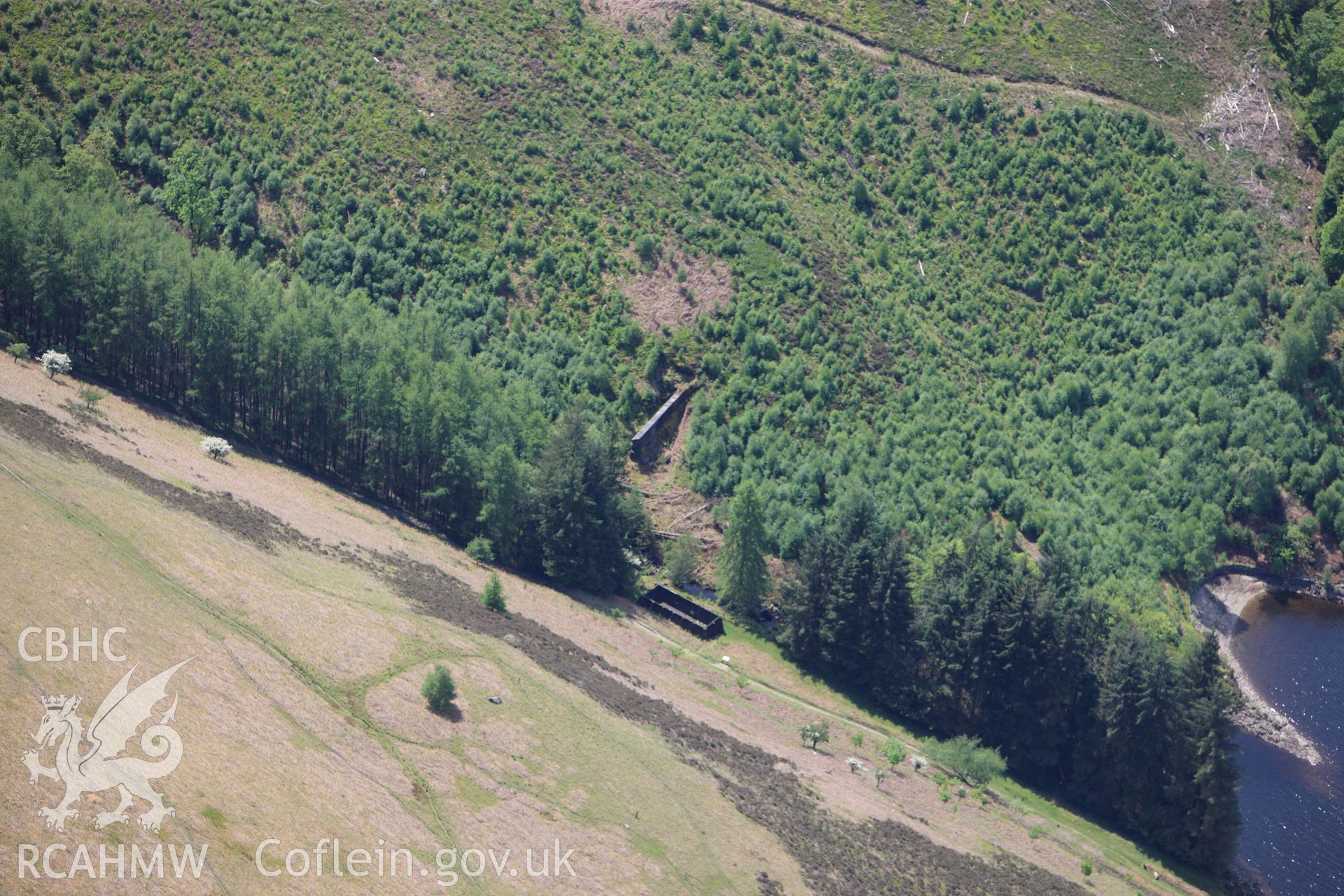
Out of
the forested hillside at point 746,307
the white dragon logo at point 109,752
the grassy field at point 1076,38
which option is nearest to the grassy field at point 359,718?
the white dragon logo at point 109,752

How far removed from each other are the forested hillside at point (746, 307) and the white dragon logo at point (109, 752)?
120 feet

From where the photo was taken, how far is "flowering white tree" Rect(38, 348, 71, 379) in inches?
3401

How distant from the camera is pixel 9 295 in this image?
92250 mm

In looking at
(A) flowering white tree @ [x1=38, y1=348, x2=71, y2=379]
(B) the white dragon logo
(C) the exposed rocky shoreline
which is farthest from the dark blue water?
(A) flowering white tree @ [x1=38, y1=348, x2=71, y2=379]

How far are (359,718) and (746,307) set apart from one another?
5828cm

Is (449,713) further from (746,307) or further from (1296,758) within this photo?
(1296,758)

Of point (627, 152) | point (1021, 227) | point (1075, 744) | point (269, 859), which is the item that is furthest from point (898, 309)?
point (269, 859)

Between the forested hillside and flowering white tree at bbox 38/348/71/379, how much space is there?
521cm

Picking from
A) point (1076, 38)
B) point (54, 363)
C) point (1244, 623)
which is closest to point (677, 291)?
point (54, 363)

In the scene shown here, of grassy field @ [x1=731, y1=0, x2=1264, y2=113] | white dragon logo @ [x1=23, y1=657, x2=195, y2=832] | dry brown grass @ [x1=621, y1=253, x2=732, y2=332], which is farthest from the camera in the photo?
grassy field @ [x1=731, y1=0, x2=1264, y2=113]

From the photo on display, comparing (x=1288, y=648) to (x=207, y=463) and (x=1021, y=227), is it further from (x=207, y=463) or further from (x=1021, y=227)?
(x=207, y=463)

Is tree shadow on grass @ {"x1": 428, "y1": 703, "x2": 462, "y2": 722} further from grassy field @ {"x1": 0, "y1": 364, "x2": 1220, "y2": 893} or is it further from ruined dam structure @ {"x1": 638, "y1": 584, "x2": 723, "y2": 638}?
ruined dam structure @ {"x1": 638, "y1": 584, "x2": 723, "y2": 638}

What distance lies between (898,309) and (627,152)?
93.0 ft

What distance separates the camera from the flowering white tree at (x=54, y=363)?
86375mm
